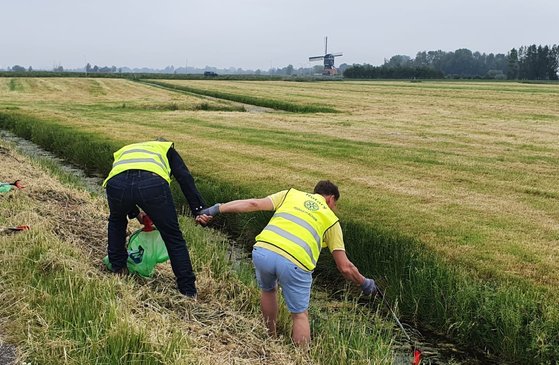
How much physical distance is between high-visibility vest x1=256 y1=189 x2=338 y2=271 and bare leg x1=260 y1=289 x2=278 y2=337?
2.10ft

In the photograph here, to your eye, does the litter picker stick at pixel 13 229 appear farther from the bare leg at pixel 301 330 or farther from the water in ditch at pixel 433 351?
the water in ditch at pixel 433 351

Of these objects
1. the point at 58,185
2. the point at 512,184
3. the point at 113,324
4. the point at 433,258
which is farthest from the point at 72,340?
the point at 512,184

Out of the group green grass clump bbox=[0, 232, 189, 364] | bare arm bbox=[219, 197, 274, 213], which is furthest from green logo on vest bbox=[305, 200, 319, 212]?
green grass clump bbox=[0, 232, 189, 364]

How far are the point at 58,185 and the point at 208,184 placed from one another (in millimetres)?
3106

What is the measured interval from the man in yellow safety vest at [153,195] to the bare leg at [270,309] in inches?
37.9

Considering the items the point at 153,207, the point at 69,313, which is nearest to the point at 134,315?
the point at 69,313

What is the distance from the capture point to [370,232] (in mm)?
8508

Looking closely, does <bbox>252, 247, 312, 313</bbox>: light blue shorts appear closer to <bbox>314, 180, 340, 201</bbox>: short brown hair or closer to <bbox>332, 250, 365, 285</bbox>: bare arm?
<bbox>332, 250, 365, 285</bbox>: bare arm

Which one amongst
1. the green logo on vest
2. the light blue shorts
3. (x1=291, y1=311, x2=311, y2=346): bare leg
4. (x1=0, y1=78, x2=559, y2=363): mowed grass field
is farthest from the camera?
(x1=0, y1=78, x2=559, y2=363): mowed grass field

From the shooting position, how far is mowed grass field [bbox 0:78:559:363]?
6438 mm

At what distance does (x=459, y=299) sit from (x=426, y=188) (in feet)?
18.2

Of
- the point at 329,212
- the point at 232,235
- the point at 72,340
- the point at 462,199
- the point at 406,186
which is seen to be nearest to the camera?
the point at 72,340

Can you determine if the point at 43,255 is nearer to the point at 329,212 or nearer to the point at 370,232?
the point at 329,212

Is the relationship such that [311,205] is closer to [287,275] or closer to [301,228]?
[301,228]
